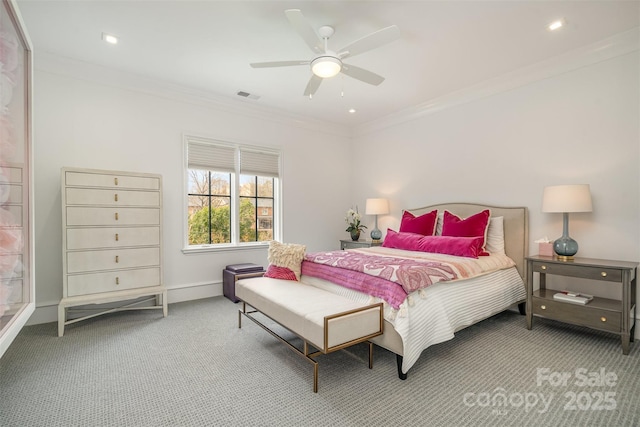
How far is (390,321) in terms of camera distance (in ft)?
7.20

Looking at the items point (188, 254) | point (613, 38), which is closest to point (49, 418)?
point (188, 254)

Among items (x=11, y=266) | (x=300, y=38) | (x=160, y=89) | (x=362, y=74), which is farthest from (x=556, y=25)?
(x=160, y=89)

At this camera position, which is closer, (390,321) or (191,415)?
(191,415)

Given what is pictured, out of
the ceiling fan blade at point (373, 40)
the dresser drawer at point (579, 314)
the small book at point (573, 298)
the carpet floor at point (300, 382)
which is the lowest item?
the carpet floor at point (300, 382)

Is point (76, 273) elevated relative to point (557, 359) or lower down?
elevated

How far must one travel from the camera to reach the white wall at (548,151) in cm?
289

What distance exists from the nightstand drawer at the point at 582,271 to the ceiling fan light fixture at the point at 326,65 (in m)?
2.61

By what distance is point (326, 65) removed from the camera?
8.05 feet

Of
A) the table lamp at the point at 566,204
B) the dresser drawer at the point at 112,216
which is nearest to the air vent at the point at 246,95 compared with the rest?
the dresser drawer at the point at 112,216

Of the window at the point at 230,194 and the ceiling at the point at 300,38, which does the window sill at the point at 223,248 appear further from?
the ceiling at the point at 300,38

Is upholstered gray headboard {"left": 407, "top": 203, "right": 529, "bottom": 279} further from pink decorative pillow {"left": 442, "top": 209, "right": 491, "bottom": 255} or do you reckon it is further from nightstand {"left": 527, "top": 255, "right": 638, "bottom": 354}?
nightstand {"left": 527, "top": 255, "right": 638, "bottom": 354}

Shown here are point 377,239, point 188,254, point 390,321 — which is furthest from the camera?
point 377,239

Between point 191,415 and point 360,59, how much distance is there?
3312 mm

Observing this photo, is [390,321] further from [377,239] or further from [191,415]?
[377,239]
